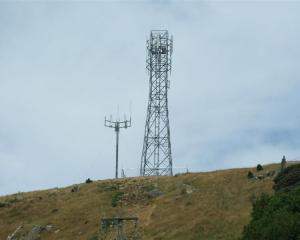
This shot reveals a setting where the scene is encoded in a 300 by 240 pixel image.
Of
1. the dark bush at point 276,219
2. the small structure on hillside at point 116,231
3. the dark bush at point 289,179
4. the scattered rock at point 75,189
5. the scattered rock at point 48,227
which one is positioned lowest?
the dark bush at point 276,219

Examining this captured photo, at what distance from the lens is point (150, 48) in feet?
230

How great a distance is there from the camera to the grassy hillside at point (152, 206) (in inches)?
1859

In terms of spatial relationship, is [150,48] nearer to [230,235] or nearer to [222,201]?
[222,201]

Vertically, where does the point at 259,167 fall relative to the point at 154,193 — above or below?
above

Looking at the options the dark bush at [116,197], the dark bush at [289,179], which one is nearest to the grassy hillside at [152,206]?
the dark bush at [116,197]

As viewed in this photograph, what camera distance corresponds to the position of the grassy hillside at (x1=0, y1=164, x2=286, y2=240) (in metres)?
47.2

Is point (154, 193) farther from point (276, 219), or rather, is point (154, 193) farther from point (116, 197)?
point (276, 219)

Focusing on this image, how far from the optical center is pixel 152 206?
184 feet

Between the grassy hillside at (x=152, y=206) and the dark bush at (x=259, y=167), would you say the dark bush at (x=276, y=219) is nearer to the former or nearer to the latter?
the grassy hillside at (x=152, y=206)

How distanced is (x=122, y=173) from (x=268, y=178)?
2080cm

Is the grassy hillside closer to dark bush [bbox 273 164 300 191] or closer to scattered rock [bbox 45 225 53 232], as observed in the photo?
scattered rock [bbox 45 225 53 232]

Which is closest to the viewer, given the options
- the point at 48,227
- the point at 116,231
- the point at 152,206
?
the point at 116,231

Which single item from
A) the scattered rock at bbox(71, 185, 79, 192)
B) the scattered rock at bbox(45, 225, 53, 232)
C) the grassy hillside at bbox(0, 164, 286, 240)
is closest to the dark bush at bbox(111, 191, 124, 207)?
the grassy hillside at bbox(0, 164, 286, 240)

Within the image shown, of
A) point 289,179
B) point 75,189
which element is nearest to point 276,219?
point 289,179
